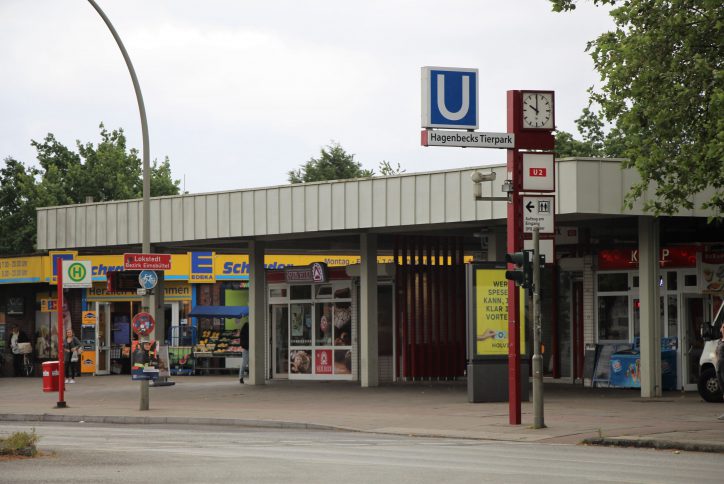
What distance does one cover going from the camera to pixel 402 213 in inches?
1195

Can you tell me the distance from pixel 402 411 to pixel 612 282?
8.87 meters

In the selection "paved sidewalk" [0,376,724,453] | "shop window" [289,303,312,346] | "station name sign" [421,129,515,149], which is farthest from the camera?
"shop window" [289,303,312,346]

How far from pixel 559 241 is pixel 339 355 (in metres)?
7.49

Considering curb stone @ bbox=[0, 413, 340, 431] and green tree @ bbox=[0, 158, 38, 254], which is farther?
green tree @ bbox=[0, 158, 38, 254]

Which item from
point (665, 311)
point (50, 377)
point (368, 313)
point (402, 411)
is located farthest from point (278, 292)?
point (402, 411)

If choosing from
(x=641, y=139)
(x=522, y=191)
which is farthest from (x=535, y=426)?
(x=641, y=139)

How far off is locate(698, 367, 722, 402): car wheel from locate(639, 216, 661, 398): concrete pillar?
5.73 feet

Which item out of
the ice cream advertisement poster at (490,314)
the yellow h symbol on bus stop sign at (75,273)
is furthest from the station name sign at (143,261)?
the ice cream advertisement poster at (490,314)

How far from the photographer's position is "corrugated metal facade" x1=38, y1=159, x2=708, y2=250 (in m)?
26.8

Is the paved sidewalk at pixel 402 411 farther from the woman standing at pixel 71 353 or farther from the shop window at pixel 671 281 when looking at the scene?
the woman standing at pixel 71 353

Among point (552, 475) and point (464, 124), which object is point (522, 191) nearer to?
point (464, 124)

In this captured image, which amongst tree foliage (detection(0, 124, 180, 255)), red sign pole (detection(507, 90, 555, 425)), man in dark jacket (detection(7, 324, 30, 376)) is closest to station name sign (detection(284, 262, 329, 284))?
man in dark jacket (detection(7, 324, 30, 376))

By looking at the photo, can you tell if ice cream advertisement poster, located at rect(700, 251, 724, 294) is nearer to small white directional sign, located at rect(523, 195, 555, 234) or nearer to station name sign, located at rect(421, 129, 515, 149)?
small white directional sign, located at rect(523, 195, 555, 234)

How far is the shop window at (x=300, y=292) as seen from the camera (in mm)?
38031
